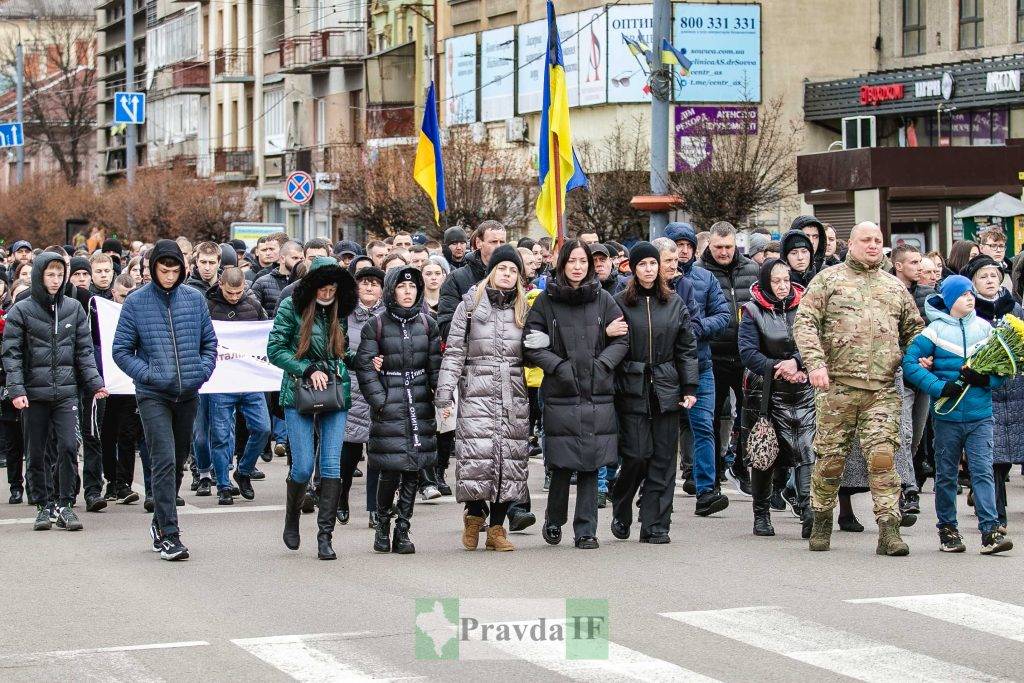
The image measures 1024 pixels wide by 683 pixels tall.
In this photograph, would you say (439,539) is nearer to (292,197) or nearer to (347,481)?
(347,481)

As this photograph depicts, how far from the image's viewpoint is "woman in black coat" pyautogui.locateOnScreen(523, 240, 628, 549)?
37.6 ft

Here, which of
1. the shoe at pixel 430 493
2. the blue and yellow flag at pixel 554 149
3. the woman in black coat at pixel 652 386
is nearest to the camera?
the woman in black coat at pixel 652 386

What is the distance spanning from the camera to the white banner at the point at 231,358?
49.6ft

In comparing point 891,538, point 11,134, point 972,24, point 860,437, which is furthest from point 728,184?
point 11,134

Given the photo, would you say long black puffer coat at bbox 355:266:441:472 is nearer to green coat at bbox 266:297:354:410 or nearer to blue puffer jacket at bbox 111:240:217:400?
green coat at bbox 266:297:354:410

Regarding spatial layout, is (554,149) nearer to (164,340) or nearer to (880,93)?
(164,340)

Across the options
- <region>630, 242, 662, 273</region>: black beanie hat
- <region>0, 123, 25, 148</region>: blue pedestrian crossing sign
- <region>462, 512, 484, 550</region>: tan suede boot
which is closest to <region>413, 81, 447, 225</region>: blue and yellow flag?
<region>630, 242, 662, 273</region>: black beanie hat

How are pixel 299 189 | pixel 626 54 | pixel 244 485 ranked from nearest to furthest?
pixel 244 485, pixel 299 189, pixel 626 54

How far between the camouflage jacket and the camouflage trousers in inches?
4.5

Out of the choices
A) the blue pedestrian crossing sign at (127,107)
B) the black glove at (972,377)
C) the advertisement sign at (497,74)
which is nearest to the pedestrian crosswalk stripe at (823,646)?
the black glove at (972,377)

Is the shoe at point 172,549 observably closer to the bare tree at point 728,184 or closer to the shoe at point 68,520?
the shoe at point 68,520

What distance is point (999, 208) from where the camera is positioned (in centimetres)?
2566

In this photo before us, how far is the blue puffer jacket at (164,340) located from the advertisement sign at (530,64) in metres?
32.9

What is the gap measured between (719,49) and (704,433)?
29753mm
